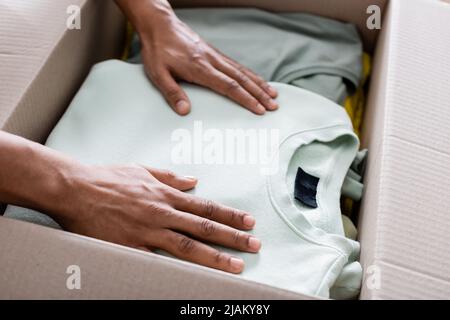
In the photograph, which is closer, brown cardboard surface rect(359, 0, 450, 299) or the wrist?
brown cardboard surface rect(359, 0, 450, 299)

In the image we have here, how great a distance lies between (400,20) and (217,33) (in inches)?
10.6

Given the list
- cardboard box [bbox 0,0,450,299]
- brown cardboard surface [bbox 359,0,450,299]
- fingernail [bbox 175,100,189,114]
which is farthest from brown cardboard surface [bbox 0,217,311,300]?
fingernail [bbox 175,100,189,114]

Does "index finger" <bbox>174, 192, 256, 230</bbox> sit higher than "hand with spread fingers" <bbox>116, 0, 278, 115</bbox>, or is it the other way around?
"hand with spread fingers" <bbox>116, 0, 278, 115</bbox>

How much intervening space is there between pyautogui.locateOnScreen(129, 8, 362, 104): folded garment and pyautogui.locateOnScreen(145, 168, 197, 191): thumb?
0.88ft

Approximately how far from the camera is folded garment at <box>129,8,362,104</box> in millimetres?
824

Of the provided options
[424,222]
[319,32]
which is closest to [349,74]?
[319,32]

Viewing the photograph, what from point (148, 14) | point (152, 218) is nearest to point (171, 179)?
point (152, 218)

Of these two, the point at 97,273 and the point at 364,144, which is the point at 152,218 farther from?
the point at 364,144

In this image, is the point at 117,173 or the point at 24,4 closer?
the point at 117,173

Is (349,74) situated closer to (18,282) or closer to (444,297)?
(444,297)

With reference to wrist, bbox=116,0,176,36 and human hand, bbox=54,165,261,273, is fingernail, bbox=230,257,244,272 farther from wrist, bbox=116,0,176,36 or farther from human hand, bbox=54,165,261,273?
wrist, bbox=116,0,176,36

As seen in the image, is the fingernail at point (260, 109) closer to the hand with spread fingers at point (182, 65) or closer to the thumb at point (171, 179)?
the hand with spread fingers at point (182, 65)
